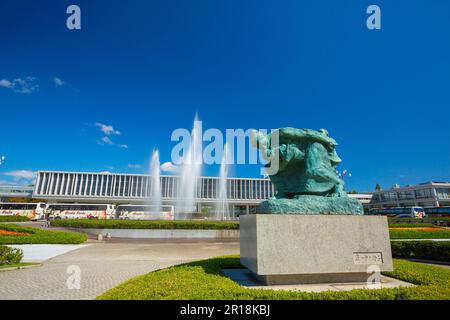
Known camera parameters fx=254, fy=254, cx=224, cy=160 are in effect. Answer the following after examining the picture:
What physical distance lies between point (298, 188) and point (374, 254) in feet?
7.64

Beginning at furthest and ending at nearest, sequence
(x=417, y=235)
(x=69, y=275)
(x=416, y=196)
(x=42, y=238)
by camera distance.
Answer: (x=416, y=196) → (x=417, y=235) → (x=42, y=238) → (x=69, y=275)

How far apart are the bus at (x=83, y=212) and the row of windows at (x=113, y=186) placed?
2774 centimetres

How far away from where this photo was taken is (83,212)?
41.0 metres

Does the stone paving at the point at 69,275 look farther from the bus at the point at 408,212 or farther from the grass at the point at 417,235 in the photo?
the bus at the point at 408,212

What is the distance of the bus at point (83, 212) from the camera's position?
1581 inches

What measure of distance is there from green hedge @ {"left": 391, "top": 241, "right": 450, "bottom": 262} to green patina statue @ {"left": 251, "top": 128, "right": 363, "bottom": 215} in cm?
900

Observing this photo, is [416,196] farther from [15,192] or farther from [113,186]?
[15,192]

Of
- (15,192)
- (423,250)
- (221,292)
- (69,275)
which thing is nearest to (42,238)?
(69,275)

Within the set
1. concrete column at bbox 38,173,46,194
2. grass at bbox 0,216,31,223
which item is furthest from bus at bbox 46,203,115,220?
concrete column at bbox 38,173,46,194

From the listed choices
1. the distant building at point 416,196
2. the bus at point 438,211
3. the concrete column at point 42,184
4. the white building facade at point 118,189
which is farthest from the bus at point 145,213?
the distant building at point 416,196

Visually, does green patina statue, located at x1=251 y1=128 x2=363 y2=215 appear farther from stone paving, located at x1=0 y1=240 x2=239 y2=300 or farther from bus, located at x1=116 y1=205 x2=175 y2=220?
bus, located at x1=116 y1=205 x2=175 y2=220

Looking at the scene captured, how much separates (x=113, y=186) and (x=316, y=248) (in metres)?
76.2

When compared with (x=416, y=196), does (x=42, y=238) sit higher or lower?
lower
